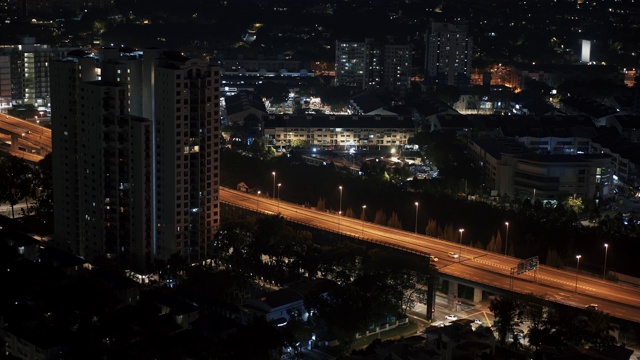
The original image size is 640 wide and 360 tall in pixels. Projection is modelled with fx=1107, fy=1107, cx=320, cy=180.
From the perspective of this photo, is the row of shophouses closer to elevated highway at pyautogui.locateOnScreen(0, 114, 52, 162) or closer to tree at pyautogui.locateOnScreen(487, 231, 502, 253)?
tree at pyautogui.locateOnScreen(487, 231, 502, 253)

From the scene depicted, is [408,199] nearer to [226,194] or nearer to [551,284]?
[226,194]

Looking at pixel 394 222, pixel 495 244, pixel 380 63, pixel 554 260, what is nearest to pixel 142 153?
pixel 394 222

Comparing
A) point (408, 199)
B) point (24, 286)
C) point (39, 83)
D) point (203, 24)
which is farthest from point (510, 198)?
point (203, 24)

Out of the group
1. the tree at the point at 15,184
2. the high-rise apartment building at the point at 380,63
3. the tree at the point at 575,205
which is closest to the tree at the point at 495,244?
the tree at the point at 575,205

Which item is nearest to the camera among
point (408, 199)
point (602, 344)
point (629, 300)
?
point (602, 344)

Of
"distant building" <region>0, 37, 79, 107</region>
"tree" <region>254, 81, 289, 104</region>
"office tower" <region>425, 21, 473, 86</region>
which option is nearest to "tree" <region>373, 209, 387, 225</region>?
"tree" <region>254, 81, 289, 104</region>

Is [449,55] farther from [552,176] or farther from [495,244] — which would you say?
[495,244]

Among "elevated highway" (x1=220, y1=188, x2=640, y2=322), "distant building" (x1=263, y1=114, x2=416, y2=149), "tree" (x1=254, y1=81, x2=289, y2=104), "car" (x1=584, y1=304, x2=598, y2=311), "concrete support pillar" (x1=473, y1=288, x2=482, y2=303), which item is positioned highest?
"tree" (x1=254, y1=81, x2=289, y2=104)
